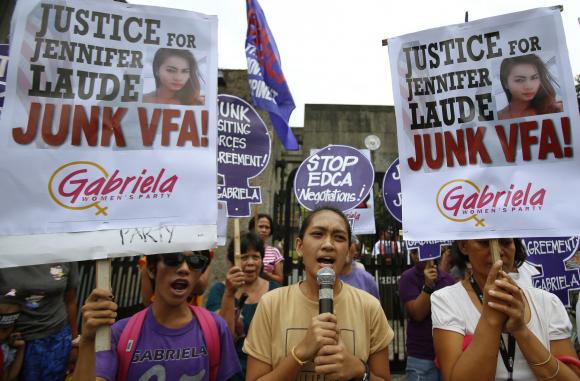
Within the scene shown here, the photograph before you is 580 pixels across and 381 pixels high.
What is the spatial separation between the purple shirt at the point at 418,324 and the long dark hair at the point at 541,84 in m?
2.12

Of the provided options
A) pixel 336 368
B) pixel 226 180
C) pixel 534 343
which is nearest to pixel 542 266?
pixel 534 343

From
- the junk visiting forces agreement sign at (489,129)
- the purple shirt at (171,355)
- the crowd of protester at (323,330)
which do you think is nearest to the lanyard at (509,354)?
the crowd of protester at (323,330)

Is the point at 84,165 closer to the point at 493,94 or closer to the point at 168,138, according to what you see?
the point at 168,138

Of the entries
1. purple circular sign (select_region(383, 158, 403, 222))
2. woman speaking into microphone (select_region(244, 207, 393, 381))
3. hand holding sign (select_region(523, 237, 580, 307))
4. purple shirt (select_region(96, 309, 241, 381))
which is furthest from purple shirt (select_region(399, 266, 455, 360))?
purple shirt (select_region(96, 309, 241, 381))

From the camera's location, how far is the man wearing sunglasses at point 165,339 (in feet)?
5.69

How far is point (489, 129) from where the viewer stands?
210 centimetres

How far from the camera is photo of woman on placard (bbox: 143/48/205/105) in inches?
85.7

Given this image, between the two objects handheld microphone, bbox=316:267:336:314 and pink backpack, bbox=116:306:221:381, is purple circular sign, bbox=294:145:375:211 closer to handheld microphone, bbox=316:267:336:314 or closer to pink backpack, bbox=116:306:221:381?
pink backpack, bbox=116:306:221:381

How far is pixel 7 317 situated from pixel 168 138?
1896 millimetres

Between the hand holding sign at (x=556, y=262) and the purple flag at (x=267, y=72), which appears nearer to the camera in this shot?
the purple flag at (x=267, y=72)

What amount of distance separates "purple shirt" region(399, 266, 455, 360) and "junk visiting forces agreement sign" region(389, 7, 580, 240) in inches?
74.9

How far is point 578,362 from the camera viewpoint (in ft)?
5.93

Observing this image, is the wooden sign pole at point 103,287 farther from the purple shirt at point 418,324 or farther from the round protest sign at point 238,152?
the purple shirt at point 418,324

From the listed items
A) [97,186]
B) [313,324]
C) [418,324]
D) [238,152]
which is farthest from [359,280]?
[97,186]
